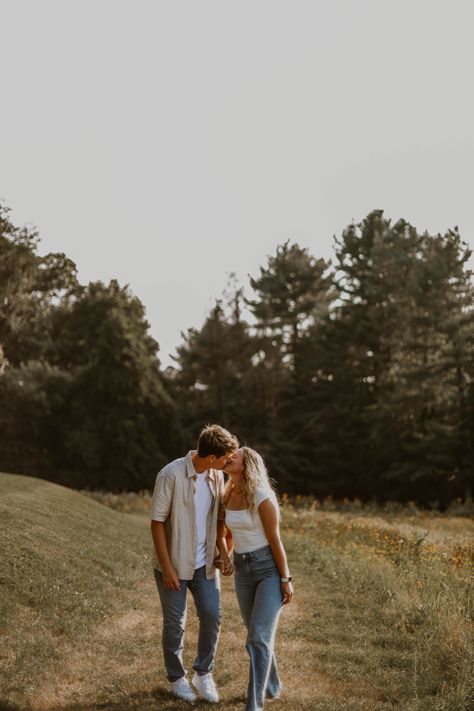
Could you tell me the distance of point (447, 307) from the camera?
33.4 metres

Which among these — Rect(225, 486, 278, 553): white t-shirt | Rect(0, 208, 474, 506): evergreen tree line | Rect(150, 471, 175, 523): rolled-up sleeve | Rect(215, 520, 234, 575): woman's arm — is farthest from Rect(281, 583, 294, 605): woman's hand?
Rect(0, 208, 474, 506): evergreen tree line

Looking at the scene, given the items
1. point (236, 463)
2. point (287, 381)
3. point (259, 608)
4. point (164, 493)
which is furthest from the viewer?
point (287, 381)

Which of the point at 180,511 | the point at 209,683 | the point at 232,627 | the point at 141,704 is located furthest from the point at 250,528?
the point at 232,627

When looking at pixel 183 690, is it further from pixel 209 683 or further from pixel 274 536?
pixel 274 536

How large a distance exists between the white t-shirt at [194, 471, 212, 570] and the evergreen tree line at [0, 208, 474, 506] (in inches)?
1099

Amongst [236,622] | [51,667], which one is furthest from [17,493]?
[51,667]

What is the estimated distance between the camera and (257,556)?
5.72m

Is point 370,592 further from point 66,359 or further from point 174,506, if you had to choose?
point 66,359

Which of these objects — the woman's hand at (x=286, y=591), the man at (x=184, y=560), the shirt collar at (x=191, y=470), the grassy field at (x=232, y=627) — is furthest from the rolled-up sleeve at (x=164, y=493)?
the grassy field at (x=232, y=627)

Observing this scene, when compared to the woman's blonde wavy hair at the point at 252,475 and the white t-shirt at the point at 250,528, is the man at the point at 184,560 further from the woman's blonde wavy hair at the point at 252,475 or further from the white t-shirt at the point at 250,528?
the white t-shirt at the point at 250,528

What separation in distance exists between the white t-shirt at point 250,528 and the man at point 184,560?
1.42ft

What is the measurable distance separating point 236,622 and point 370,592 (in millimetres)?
2141

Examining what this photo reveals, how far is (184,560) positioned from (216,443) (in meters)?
1.04

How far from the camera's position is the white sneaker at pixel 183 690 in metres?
6.00
